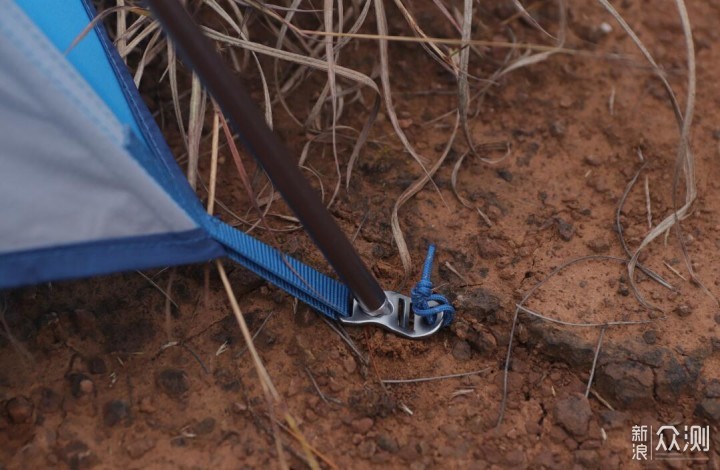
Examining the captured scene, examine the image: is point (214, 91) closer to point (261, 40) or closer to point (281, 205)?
point (281, 205)

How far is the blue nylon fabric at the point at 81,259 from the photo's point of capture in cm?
112

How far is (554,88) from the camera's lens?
183 centimetres

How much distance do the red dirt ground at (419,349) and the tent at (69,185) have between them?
24cm

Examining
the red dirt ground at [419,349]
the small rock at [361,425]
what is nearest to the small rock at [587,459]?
the red dirt ground at [419,349]

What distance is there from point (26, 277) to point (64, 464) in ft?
0.99

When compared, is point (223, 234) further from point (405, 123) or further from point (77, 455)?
point (405, 123)

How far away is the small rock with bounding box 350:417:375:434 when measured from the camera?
129cm

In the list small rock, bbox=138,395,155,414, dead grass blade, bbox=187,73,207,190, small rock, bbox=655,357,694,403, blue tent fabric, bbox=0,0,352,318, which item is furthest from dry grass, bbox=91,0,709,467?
small rock, bbox=138,395,155,414

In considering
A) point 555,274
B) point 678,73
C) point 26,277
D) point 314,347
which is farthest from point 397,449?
point 678,73

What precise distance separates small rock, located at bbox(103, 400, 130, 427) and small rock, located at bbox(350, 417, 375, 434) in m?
0.35

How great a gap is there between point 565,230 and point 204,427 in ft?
2.43

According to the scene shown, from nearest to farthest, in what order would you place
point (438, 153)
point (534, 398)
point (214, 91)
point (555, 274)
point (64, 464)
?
point (214, 91), point (64, 464), point (534, 398), point (555, 274), point (438, 153)

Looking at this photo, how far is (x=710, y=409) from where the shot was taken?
1.32 m

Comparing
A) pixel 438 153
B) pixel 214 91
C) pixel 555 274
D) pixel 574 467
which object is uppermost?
pixel 214 91
